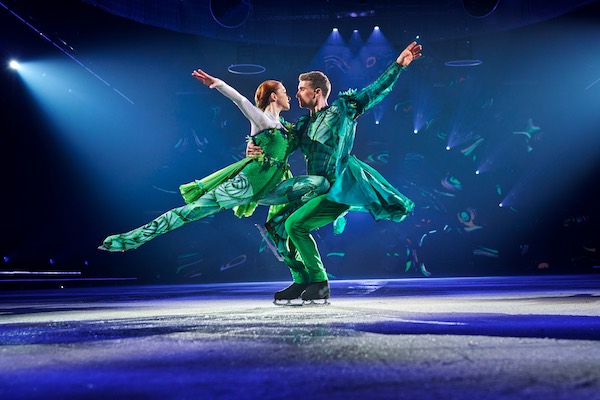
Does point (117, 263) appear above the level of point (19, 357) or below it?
above

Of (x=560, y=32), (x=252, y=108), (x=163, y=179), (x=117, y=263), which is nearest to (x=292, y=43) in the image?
(x=163, y=179)

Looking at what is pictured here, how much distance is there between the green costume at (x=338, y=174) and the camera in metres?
3.94

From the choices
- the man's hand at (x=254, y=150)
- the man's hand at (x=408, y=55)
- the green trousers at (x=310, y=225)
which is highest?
the man's hand at (x=408, y=55)

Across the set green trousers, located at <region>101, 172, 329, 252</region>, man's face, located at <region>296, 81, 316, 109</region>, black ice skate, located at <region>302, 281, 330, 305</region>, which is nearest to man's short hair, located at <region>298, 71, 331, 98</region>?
man's face, located at <region>296, 81, 316, 109</region>

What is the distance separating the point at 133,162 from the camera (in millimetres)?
12828

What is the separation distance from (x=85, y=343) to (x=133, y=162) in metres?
11.0

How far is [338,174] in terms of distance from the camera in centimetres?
392

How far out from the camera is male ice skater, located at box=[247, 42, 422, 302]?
3.94 meters

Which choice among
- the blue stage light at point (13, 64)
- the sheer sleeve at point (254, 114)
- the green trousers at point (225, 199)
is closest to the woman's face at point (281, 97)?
the sheer sleeve at point (254, 114)

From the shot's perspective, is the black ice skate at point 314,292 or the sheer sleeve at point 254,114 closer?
the sheer sleeve at point 254,114

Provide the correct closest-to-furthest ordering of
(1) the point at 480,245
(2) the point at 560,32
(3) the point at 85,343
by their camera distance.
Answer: (3) the point at 85,343
(2) the point at 560,32
(1) the point at 480,245

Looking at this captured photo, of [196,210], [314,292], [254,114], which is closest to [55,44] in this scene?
[254,114]

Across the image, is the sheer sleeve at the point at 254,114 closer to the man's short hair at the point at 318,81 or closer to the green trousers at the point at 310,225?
the man's short hair at the point at 318,81

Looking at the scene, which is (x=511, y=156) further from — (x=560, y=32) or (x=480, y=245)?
(x=560, y=32)
